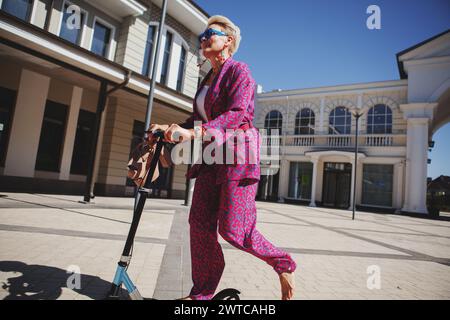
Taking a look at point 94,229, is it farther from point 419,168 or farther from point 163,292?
point 419,168

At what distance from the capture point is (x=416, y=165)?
17672mm

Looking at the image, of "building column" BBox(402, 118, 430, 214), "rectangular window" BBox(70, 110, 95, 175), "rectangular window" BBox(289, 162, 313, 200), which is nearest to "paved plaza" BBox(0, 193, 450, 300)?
"rectangular window" BBox(70, 110, 95, 175)

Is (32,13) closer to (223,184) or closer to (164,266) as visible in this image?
(164,266)

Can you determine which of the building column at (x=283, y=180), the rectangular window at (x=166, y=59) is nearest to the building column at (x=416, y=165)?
the building column at (x=283, y=180)

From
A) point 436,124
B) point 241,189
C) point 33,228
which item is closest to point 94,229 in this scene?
point 33,228

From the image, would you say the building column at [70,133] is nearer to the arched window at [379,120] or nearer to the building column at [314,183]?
the building column at [314,183]

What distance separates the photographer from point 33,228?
4.01 metres

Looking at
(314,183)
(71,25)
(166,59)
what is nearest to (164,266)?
(71,25)

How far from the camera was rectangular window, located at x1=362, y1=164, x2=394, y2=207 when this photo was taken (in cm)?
1934

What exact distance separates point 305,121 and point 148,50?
51.0 ft

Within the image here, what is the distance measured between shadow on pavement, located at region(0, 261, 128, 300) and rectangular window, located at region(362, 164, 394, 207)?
2139 cm

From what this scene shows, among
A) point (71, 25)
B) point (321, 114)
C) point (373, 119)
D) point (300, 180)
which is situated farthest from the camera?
point (300, 180)

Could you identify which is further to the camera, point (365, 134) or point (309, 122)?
point (309, 122)

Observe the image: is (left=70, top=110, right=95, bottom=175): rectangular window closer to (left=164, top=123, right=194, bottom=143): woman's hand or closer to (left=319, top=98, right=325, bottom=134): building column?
(left=164, top=123, right=194, bottom=143): woman's hand
